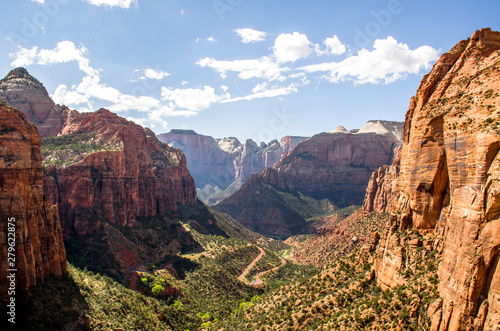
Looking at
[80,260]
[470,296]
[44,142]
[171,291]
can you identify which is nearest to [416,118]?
[470,296]

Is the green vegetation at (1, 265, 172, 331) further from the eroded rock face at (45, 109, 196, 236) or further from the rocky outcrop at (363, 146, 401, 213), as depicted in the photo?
the rocky outcrop at (363, 146, 401, 213)

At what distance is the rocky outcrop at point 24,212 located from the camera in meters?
35.7

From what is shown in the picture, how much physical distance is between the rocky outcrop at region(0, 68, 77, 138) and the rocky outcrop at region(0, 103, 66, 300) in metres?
74.5

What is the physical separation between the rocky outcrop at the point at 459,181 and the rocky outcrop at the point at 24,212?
135 ft

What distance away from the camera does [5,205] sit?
117ft

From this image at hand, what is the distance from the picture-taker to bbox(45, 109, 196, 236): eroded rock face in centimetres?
7338

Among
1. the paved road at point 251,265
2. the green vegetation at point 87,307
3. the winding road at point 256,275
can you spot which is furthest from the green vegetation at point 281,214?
the green vegetation at point 87,307

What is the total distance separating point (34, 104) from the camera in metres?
111

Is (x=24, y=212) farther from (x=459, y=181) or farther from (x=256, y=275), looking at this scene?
(x=256, y=275)

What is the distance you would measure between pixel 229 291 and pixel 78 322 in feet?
130

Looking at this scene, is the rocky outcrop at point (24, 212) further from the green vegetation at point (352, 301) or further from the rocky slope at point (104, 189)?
the green vegetation at point (352, 301)

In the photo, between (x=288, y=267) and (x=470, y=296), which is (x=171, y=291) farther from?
(x=470, y=296)

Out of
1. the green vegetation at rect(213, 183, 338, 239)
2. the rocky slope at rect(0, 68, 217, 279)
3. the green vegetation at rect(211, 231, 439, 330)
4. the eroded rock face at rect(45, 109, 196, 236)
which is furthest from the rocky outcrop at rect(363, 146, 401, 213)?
the eroded rock face at rect(45, 109, 196, 236)

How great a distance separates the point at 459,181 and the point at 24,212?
150 ft
